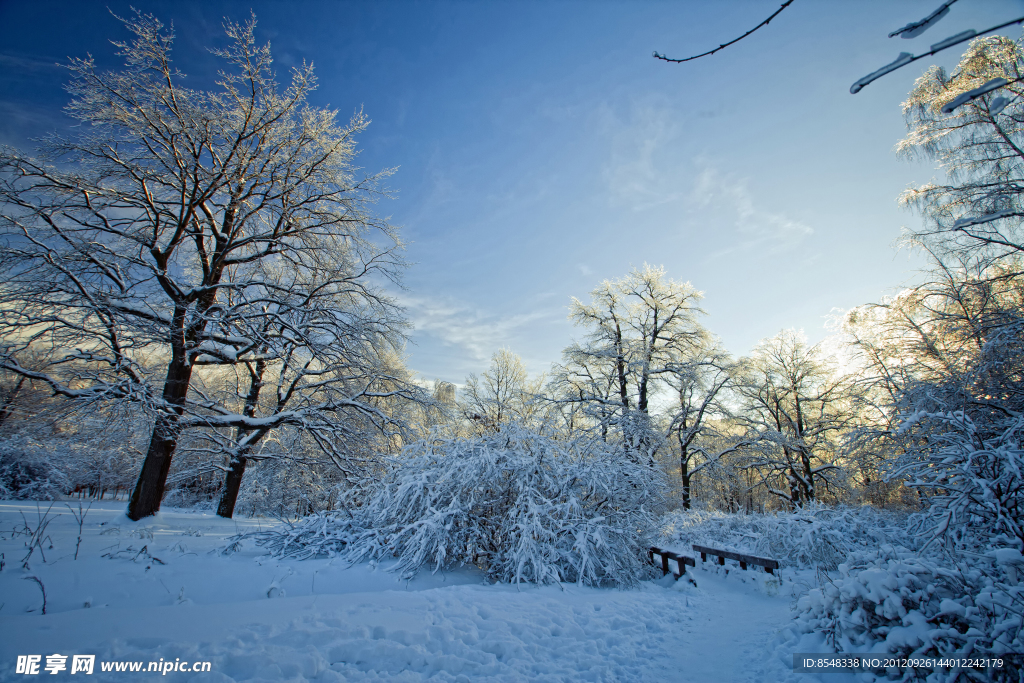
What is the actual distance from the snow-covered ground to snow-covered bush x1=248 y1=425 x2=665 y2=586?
365 millimetres

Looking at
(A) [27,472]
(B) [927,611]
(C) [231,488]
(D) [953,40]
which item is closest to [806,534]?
(B) [927,611]

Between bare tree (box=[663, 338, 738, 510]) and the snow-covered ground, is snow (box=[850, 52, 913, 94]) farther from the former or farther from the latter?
bare tree (box=[663, 338, 738, 510])

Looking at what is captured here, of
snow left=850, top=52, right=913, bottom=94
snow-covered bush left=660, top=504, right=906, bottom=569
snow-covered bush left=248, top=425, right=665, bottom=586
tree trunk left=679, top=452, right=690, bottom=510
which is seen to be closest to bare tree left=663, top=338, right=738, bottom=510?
tree trunk left=679, top=452, right=690, bottom=510

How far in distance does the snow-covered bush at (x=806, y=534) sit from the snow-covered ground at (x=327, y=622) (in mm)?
3030

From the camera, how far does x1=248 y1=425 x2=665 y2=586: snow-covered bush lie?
606cm

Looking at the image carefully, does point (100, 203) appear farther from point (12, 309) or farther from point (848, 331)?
point (848, 331)

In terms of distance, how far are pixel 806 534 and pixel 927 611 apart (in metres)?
5.94

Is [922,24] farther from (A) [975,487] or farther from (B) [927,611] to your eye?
(A) [975,487]

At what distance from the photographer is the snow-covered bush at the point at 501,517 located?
6062mm

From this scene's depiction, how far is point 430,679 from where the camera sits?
325cm

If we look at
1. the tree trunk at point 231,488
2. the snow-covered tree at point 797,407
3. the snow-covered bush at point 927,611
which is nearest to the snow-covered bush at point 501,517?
the snow-covered bush at point 927,611

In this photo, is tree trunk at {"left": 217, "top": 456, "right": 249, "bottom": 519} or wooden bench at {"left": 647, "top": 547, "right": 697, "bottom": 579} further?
tree trunk at {"left": 217, "top": 456, "right": 249, "bottom": 519}

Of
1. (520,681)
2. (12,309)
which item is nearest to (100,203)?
(12,309)

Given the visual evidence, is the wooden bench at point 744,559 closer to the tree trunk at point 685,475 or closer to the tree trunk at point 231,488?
the tree trunk at point 685,475
